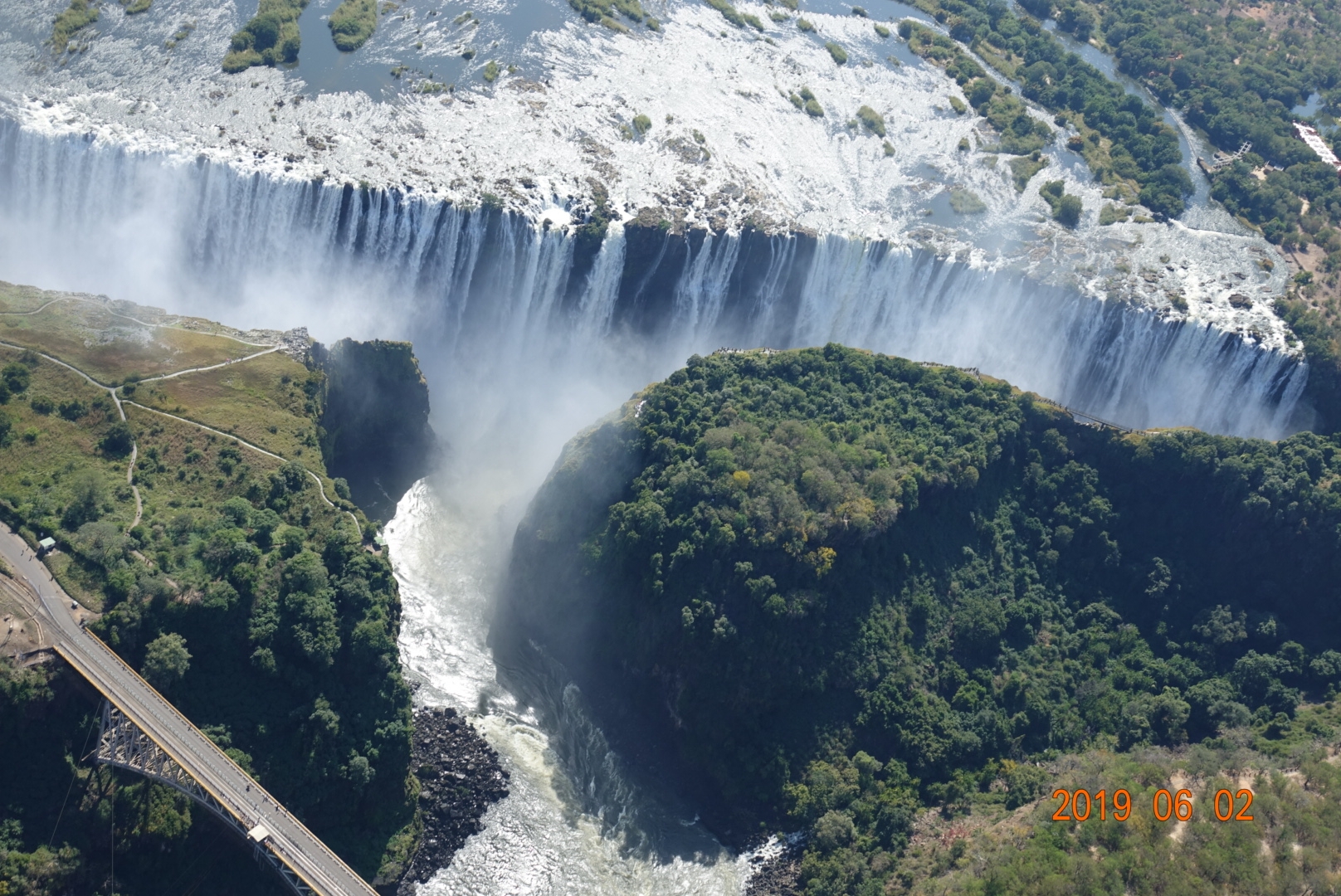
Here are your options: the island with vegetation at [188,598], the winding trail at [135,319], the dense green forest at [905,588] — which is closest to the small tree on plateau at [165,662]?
the island with vegetation at [188,598]

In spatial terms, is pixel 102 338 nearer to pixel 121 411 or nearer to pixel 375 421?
pixel 121 411

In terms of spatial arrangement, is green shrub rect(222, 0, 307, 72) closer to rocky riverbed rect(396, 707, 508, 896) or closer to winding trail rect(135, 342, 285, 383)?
winding trail rect(135, 342, 285, 383)

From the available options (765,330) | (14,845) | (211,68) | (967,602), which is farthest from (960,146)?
(14,845)

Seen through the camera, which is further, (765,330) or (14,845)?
(765,330)

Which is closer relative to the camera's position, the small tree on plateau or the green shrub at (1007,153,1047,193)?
the small tree on plateau

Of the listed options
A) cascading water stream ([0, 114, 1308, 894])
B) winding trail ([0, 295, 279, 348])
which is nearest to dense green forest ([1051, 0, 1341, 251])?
cascading water stream ([0, 114, 1308, 894])

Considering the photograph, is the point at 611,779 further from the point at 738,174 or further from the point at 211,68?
the point at 211,68
